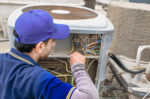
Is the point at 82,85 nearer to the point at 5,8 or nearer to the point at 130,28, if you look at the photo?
the point at 130,28

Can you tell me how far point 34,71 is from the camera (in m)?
1.02

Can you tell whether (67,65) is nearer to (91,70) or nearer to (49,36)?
(91,70)

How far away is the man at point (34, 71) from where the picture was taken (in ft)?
3.22

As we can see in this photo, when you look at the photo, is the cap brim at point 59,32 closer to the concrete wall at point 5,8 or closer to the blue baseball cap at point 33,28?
the blue baseball cap at point 33,28

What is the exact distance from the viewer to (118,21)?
332 cm

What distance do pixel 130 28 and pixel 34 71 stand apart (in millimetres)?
2576

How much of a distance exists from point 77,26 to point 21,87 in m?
0.86

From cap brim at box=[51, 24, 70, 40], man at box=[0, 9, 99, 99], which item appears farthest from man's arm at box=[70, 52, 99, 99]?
cap brim at box=[51, 24, 70, 40]

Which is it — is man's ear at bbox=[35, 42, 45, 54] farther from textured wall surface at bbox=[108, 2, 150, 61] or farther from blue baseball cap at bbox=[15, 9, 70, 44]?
textured wall surface at bbox=[108, 2, 150, 61]

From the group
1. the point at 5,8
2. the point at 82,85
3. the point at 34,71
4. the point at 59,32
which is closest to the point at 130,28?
the point at 59,32

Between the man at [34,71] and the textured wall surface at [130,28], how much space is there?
2234 mm

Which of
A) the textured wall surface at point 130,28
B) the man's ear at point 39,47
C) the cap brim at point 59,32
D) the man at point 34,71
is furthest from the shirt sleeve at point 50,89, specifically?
the textured wall surface at point 130,28

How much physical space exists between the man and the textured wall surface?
7.33 ft

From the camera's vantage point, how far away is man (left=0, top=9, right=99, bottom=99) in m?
0.98
